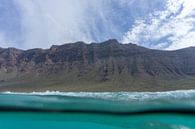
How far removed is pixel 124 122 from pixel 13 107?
2208 mm

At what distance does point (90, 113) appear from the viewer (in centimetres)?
803

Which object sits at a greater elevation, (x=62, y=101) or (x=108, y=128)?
(x=62, y=101)

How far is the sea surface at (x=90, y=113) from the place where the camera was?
7.56 m

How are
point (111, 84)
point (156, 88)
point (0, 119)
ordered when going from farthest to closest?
point (111, 84) → point (156, 88) → point (0, 119)

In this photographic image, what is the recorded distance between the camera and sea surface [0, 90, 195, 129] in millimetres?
7559

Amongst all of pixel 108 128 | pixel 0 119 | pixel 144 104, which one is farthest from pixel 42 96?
pixel 144 104

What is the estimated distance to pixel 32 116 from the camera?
7715mm

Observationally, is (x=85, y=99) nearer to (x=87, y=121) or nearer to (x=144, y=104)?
Result: (x=87, y=121)

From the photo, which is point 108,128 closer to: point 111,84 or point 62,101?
point 62,101

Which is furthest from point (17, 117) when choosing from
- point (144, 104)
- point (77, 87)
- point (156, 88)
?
point (77, 87)

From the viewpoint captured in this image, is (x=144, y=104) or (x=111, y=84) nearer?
(x=144, y=104)

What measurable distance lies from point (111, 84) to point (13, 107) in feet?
614

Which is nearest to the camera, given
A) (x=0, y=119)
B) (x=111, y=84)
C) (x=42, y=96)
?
(x=0, y=119)

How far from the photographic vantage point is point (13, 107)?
25.0ft
